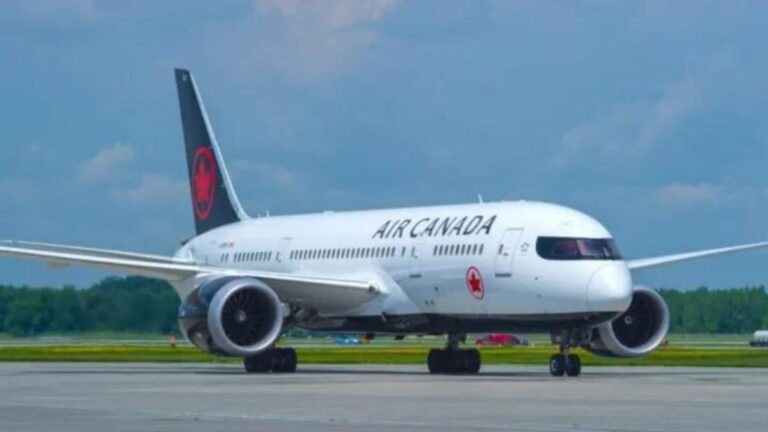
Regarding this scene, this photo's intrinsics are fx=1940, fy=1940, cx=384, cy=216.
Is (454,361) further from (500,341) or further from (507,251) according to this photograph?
(500,341)

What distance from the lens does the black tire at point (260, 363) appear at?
169 ft

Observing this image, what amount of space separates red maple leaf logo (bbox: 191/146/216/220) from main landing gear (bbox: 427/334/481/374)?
15.9 metres

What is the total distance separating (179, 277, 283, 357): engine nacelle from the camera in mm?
48938

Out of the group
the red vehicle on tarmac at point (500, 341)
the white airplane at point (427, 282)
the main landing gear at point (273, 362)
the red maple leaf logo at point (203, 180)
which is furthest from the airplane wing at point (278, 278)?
the red vehicle on tarmac at point (500, 341)

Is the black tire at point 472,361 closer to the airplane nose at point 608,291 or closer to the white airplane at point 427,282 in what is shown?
the white airplane at point 427,282

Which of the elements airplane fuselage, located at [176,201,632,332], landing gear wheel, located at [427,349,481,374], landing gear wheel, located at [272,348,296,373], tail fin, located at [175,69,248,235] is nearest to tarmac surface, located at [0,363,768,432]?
landing gear wheel, located at [427,349,481,374]

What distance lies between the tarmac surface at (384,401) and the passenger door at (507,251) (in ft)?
8.49

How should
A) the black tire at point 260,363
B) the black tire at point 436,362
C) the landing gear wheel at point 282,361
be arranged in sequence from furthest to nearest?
the landing gear wheel at point 282,361 → the black tire at point 260,363 → the black tire at point 436,362

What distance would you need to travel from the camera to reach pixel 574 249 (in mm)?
46219

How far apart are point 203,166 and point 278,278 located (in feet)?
46.1

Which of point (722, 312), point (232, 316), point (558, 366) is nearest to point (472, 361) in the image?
point (558, 366)

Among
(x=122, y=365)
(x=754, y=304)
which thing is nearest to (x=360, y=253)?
(x=122, y=365)

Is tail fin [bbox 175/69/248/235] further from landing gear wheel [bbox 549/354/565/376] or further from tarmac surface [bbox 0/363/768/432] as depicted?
landing gear wheel [bbox 549/354/565/376]

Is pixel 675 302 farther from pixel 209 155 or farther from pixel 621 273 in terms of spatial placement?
pixel 621 273
